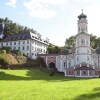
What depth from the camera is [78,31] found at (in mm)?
82500

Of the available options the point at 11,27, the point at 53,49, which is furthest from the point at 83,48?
the point at 11,27

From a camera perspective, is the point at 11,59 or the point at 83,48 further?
the point at 83,48

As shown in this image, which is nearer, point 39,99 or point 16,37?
point 39,99

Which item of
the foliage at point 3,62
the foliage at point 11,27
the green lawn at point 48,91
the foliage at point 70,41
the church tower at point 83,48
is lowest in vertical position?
the green lawn at point 48,91

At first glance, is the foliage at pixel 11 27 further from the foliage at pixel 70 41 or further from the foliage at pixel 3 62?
the foliage at pixel 3 62

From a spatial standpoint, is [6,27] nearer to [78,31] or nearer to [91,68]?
[78,31]

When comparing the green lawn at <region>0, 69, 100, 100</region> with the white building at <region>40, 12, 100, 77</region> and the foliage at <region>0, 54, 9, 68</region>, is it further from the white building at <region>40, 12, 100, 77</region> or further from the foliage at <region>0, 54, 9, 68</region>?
the white building at <region>40, 12, 100, 77</region>

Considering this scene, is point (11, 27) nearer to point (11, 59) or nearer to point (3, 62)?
point (11, 59)

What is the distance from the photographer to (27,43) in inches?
3875

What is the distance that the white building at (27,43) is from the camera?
9794 cm

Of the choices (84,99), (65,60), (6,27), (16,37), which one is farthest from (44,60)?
(84,99)

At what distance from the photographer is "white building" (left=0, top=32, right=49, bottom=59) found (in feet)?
321

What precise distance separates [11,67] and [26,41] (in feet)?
89.6

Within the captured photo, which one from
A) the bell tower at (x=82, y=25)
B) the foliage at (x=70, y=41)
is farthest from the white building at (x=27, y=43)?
the bell tower at (x=82, y=25)
